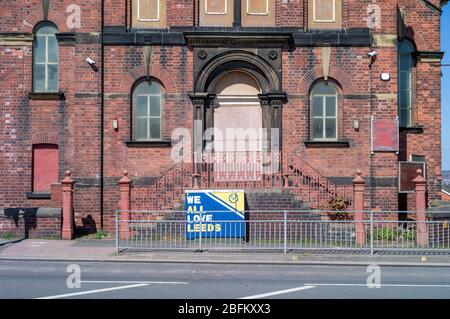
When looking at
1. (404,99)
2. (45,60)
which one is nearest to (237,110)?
(45,60)

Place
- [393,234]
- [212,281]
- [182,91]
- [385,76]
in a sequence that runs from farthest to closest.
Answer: [182,91] → [385,76] → [393,234] → [212,281]

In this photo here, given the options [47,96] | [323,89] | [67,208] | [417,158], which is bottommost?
[67,208]

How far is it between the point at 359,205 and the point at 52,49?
35.1 feet

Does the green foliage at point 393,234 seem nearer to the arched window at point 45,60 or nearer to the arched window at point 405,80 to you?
the arched window at point 405,80

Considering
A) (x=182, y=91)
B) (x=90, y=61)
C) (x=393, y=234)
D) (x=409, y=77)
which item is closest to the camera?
(x=393, y=234)

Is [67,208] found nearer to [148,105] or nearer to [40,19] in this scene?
[148,105]

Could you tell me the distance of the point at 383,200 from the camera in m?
19.5

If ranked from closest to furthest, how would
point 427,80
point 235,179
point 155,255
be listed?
point 155,255 → point 235,179 → point 427,80

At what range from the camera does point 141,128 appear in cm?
1983

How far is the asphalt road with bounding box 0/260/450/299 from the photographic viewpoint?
10.2 meters

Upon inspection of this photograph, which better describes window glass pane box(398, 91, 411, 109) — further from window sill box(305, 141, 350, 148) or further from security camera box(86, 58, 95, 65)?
security camera box(86, 58, 95, 65)
